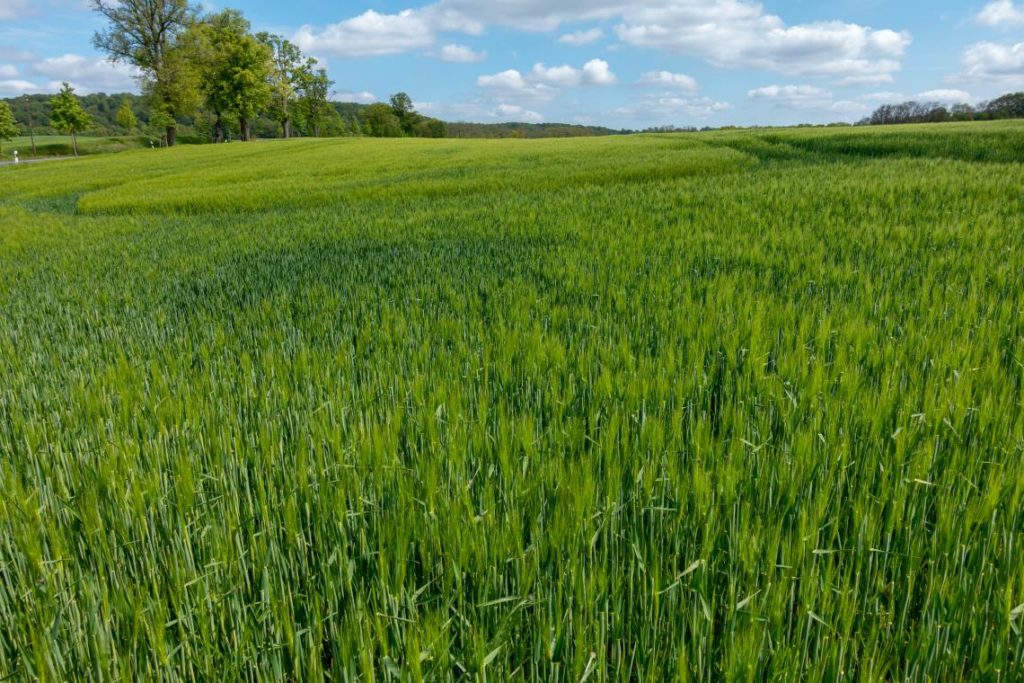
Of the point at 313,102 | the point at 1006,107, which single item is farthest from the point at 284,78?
the point at 1006,107

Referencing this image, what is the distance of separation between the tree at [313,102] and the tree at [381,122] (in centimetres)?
2058

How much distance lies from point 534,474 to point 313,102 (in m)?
94.2

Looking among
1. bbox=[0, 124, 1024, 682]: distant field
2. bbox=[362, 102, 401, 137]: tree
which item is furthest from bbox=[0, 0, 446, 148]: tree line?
bbox=[0, 124, 1024, 682]: distant field

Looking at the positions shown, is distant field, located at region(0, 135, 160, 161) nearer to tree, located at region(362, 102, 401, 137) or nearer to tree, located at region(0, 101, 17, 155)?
tree, located at region(0, 101, 17, 155)

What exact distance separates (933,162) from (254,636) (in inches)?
625

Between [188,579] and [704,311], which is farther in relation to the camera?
[704,311]

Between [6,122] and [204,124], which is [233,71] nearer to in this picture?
[204,124]

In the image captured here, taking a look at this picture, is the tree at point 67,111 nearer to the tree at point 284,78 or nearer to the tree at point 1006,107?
the tree at point 284,78

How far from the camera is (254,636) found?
1247mm

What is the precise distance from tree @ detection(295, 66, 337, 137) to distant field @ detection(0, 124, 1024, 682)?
3335 inches

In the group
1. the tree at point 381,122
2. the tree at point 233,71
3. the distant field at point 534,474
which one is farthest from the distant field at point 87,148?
the distant field at point 534,474

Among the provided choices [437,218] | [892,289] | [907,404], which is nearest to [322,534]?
[907,404]

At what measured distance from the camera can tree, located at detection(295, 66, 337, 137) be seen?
7862 centimetres

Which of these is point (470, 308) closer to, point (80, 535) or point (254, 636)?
point (80, 535)
